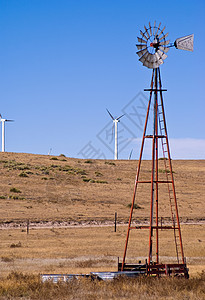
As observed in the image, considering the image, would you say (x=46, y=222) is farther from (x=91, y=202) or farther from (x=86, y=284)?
(x=86, y=284)

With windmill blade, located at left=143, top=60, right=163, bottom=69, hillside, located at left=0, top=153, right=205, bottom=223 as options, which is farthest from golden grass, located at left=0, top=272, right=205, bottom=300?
hillside, located at left=0, top=153, right=205, bottom=223

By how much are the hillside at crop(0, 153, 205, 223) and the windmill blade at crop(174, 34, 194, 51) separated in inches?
1212

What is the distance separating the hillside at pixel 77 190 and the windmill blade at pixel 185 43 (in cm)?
3078

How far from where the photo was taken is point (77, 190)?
72.5 m

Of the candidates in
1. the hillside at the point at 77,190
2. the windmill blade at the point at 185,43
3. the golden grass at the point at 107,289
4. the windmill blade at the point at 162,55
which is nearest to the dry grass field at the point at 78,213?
the hillside at the point at 77,190

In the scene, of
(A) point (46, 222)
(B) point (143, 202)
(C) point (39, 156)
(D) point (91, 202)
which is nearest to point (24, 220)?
(A) point (46, 222)

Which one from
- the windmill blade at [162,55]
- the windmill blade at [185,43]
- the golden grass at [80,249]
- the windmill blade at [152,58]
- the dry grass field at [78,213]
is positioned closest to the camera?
the windmill blade at [185,43]

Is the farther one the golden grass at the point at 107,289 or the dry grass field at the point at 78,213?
the dry grass field at the point at 78,213

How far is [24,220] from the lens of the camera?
168 feet

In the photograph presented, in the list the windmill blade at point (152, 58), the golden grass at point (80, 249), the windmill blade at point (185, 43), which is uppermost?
the windmill blade at point (185, 43)

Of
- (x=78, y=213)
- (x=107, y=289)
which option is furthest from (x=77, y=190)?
(x=107, y=289)

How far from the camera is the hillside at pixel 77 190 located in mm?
57375

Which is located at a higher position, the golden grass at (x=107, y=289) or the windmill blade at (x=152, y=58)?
the windmill blade at (x=152, y=58)

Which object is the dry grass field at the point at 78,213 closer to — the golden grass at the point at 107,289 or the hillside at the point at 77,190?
the hillside at the point at 77,190
